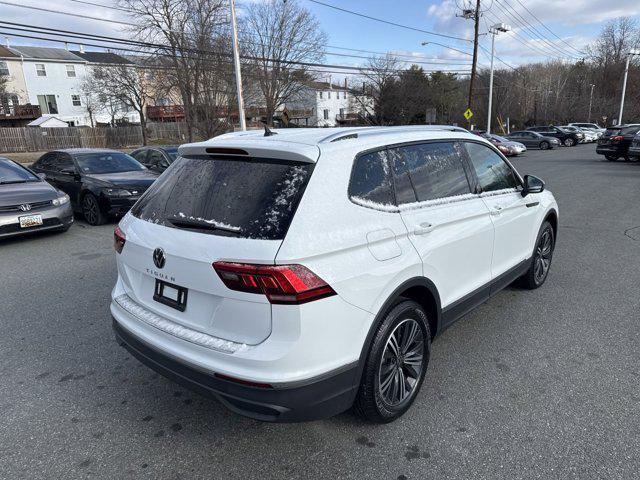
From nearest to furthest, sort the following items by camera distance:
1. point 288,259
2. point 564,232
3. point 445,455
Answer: point 288,259, point 445,455, point 564,232

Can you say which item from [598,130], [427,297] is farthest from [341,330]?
[598,130]

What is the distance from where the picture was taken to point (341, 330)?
2262 mm

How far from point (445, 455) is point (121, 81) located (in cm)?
4612

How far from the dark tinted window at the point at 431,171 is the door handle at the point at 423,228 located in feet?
0.59

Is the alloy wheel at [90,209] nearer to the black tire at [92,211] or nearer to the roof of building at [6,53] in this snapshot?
the black tire at [92,211]

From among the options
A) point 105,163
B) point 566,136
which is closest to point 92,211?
point 105,163

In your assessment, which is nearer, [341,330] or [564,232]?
[341,330]

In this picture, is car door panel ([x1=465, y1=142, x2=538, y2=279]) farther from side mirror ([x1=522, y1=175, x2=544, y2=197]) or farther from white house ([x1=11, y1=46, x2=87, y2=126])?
white house ([x1=11, y1=46, x2=87, y2=126])

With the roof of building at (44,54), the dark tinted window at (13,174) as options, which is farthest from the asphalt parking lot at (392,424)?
the roof of building at (44,54)

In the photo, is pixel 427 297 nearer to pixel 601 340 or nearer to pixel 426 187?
pixel 426 187

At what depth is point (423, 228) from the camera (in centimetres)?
280

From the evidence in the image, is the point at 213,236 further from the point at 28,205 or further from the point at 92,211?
the point at 92,211

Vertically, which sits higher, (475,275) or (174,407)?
(475,275)

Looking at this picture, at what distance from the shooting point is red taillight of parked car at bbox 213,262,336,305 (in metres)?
2.08
